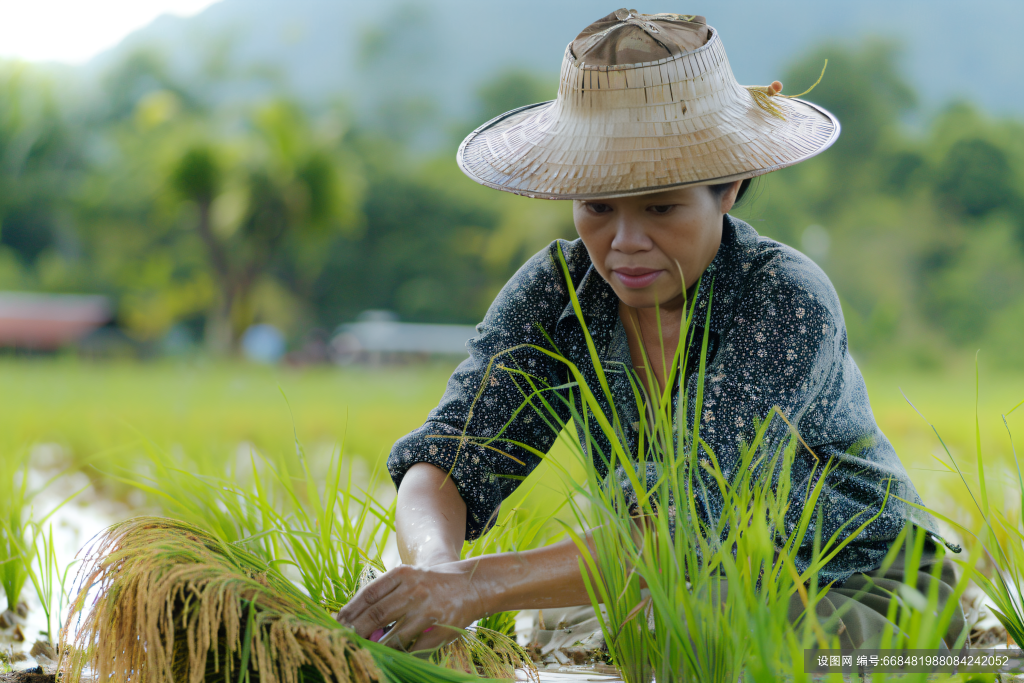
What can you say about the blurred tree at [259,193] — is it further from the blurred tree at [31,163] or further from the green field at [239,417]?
the blurred tree at [31,163]

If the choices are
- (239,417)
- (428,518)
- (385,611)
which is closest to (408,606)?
(385,611)

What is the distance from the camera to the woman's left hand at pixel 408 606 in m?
0.92

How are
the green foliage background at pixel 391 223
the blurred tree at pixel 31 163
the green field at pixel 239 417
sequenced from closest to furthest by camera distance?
the green field at pixel 239 417 → the green foliage background at pixel 391 223 → the blurred tree at pixel 31 163

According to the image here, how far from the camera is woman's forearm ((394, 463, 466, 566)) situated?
1.11 meters

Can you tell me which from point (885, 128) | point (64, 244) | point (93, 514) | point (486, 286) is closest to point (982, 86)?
point (885, 128)

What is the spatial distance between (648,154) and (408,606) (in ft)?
2.17

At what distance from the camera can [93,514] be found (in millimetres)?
3109

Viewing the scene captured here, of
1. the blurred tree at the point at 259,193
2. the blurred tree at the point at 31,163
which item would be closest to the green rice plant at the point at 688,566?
the blurred tree at the point at 259,193

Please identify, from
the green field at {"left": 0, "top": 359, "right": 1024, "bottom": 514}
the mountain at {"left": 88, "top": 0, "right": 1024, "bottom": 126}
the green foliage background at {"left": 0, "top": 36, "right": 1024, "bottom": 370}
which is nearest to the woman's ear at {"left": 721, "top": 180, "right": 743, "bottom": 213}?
the green field at {"left": 0, "top": 359, "right": 1024, "bottom": 514}

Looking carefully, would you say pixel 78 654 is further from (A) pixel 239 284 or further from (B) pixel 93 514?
(A) pixel 239 284

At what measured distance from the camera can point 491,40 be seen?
8694cm

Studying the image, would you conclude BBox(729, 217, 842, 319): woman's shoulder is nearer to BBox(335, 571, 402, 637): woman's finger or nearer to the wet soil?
BBox(335, 571, 402, 637): woman's finger

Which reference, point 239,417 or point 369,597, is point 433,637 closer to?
point 369,597

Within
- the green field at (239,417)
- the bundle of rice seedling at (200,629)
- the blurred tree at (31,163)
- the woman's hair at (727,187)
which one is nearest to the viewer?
the bundle of rice seedling at (200,629)
